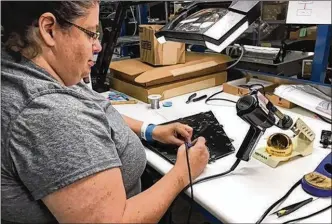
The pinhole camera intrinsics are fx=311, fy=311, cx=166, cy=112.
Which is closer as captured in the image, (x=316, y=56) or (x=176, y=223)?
(x=316, y=56)

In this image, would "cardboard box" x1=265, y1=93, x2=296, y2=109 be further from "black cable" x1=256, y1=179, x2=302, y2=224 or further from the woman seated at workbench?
the woman seated at workbench

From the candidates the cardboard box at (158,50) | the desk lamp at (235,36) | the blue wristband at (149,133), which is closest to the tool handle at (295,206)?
the desk lamp at (235,36)

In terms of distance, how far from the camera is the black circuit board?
3.26 feet

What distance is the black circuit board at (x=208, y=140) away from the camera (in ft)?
3.26

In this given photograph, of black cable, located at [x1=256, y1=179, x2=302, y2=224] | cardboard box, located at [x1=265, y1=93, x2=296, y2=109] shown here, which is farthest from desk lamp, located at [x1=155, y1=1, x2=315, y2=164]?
cardboard box, located at [x1=265, y1=93, x2=296, y2=109]

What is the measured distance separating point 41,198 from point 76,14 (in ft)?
1.39

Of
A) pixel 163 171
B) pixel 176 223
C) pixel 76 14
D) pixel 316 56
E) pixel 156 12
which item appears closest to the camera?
pixel 76 14

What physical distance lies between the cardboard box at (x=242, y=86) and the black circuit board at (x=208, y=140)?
14.1 inches

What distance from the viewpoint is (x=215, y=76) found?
1690 millimetres

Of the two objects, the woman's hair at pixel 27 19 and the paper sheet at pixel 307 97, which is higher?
the woman's hair at pixel 27 19

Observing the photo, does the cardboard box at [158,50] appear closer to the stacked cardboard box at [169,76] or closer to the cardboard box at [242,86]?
the stacked cardboard box at [169,76]

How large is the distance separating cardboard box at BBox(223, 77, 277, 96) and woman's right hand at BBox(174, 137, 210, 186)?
623 millimetres

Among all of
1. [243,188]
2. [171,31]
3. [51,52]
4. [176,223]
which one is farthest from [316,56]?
[51,52]

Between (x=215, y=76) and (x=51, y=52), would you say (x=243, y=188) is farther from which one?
(x=215, y=76)
